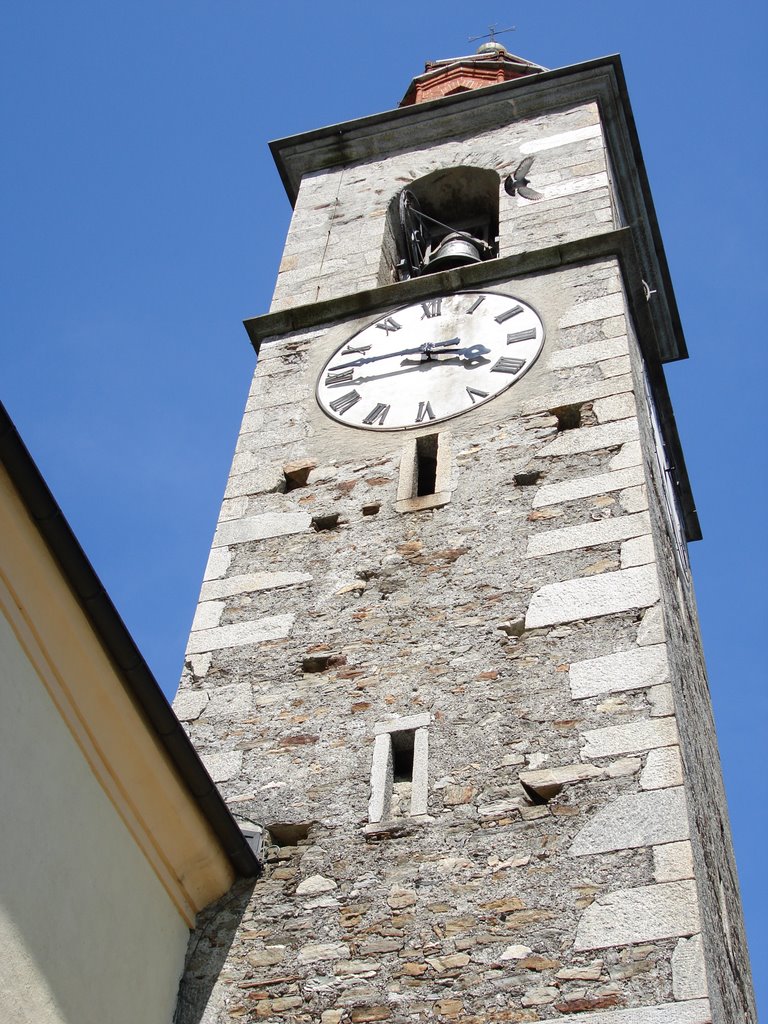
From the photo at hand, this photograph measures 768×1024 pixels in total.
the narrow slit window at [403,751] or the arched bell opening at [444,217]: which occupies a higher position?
the arched bell opening at [444,217]

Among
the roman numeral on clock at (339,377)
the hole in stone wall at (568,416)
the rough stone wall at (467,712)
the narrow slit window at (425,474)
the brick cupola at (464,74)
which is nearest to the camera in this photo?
the rough stone wall at (467,712)

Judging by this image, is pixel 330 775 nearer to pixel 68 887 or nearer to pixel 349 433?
pixel 68 887

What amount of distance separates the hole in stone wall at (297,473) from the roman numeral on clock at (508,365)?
43.2 inches

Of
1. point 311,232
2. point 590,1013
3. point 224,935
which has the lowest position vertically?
point 590,1013

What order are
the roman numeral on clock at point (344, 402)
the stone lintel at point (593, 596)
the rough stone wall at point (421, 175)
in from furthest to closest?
1. the rough stone wall at point (421, 175)
2. the roman numeral on clock at point (344, 402)
3. the stone lintel at point (593, 596)

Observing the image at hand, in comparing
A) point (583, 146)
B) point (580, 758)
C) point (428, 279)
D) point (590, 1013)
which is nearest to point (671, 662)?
point (580, 758)

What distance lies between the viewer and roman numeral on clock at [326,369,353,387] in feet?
25.6

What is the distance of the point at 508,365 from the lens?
7.43 m

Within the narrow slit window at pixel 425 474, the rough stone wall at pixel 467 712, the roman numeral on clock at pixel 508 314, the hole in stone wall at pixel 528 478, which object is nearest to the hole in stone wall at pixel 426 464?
the narrow slit window at pixel 425 474

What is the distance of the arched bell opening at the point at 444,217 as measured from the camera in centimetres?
946

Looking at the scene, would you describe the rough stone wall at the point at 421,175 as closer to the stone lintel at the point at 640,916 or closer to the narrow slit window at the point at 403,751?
the narrow slit window at the point at 403,751

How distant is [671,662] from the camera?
5508mm

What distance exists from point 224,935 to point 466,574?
1.86 m

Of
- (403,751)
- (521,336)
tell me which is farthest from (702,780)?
(521,336)
